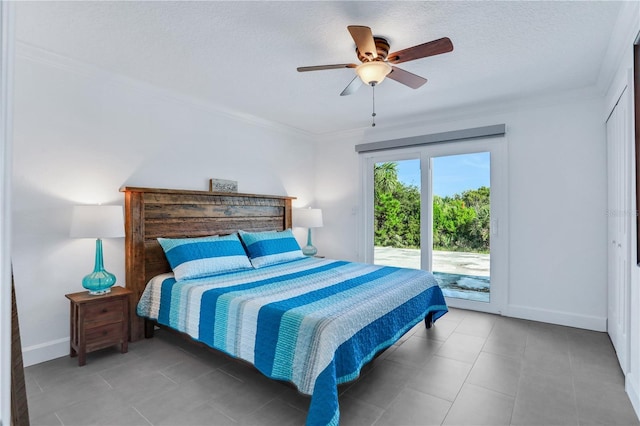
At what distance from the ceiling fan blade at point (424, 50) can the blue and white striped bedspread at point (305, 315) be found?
168 cm

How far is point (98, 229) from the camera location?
2.58 metres

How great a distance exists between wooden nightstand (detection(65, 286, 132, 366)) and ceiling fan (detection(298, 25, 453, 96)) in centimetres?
241

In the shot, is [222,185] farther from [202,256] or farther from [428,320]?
[428,320]

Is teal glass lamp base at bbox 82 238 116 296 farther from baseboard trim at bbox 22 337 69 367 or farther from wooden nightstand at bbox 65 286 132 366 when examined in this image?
baseboard trim at bbox 22 337 69 367

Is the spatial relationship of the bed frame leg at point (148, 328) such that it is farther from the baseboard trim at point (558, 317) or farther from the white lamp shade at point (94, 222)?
the baseboard trim at point (558, 317)

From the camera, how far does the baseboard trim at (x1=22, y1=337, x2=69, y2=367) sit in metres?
2.56

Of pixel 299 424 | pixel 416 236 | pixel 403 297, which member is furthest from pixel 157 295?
pixel 416 236

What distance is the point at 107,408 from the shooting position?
6.61 feet

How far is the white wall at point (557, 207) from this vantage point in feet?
11.0

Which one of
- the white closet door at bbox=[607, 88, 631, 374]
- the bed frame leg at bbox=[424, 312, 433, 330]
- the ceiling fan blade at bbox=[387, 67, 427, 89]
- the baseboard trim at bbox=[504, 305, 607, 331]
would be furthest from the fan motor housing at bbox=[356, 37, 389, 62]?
the baseboard trim at bbox=[504, 305, 607, 331]

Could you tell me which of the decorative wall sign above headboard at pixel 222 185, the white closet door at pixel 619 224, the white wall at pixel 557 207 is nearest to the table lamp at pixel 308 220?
the decorative wall sign above headboard at pixel 222 185

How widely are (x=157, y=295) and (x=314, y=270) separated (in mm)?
1457

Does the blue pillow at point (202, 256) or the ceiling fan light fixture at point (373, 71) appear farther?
the blue pillow at point (202, 256)

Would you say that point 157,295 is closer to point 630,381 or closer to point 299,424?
point 299,424
